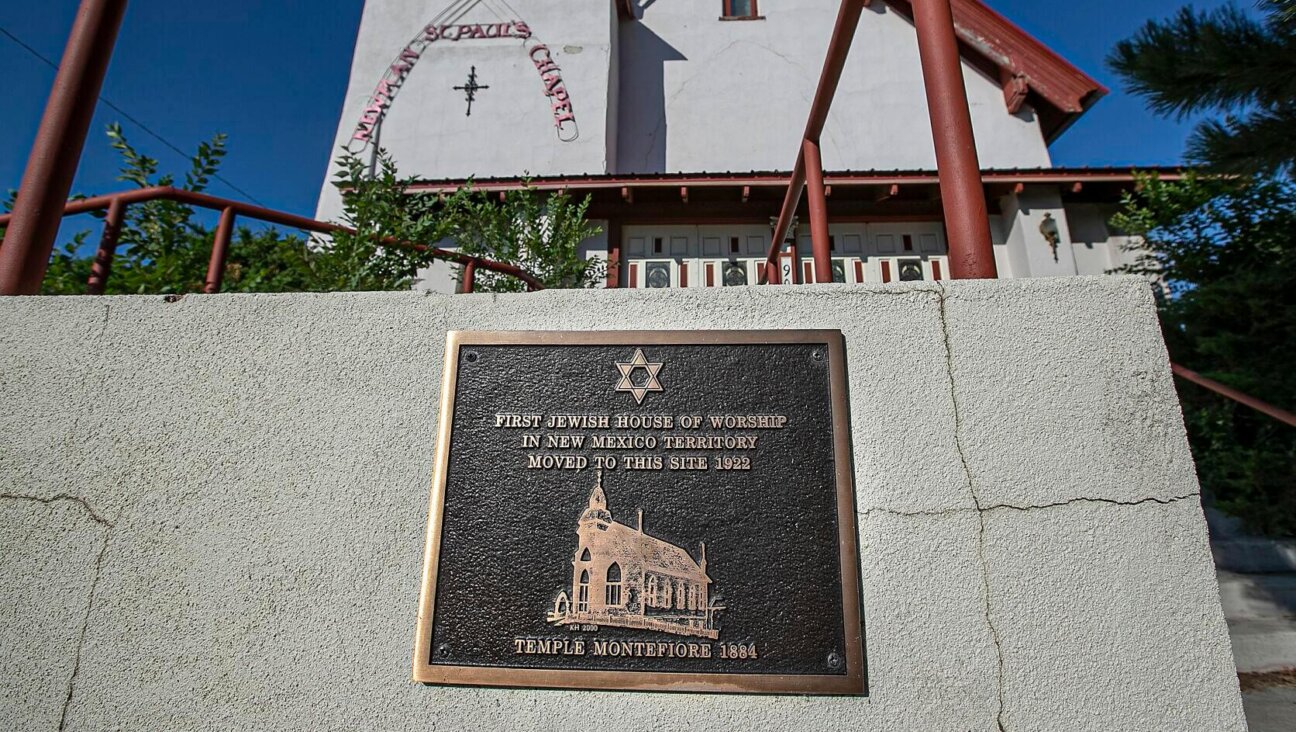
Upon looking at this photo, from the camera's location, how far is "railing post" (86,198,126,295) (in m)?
2.42

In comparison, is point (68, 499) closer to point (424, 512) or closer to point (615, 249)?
point (424, 512)

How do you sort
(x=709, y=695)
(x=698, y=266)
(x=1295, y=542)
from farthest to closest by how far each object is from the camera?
(x=698, y=266), (x=1295, y=542), (x=709, y=695)

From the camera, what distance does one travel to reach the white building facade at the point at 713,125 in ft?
26.3

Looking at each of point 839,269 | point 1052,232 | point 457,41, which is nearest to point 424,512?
point 839,269

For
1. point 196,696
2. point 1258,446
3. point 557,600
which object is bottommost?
point 196,696

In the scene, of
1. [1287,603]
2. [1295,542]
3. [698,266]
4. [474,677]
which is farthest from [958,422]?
[698,266]

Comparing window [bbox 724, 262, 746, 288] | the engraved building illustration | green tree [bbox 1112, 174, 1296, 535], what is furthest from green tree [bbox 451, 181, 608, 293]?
green tree [bbox 1112, 174, 1296, 535]

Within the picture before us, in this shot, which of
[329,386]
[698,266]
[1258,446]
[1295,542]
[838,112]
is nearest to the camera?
[329,386]

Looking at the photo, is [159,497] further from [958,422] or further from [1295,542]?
[1295,542]

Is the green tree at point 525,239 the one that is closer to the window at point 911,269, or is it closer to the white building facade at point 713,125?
the white building facade at point 713,125

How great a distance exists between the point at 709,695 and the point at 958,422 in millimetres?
1008

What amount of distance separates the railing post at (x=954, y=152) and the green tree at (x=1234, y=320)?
4025 mm

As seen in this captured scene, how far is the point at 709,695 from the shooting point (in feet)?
5.49

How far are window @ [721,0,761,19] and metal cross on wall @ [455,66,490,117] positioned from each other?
14.2 feet
